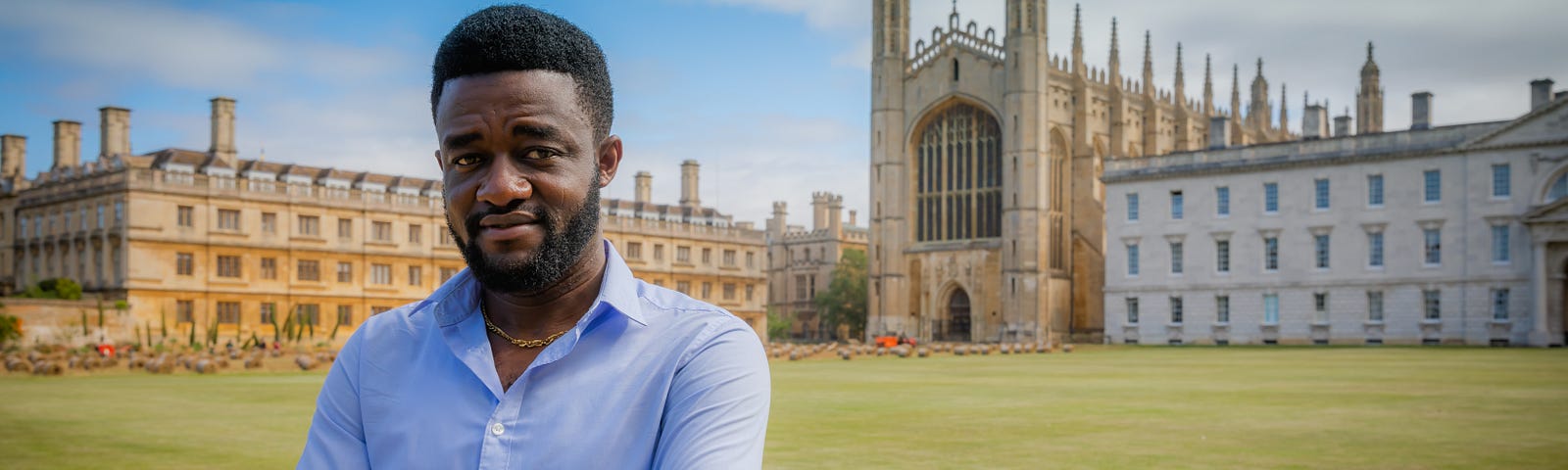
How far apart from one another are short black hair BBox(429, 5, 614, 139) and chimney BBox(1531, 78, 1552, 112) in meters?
57.2

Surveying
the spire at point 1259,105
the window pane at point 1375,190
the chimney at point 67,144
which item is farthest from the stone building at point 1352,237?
the chimney at point 67,144

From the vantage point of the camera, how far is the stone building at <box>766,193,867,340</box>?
311ft

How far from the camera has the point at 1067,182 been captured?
6725cm

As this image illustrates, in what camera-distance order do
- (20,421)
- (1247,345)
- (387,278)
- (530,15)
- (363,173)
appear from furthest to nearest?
1. (363,173)
2. (387,278)
3. (1247,345)
4. (20,421)
5. (530,15)

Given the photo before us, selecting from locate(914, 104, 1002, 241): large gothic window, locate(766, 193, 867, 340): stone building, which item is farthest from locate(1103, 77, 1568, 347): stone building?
locate(766, 193, 867, 340): stone building

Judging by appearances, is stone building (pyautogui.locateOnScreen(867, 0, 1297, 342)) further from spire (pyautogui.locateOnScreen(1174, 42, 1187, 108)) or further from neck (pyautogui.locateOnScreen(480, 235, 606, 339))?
neck (pyautogui.locateOnScreen(480, 235, 606, 339))

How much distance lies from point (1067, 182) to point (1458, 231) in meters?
20.3

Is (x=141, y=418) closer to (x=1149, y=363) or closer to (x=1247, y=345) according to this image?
(x=1149, y=363)

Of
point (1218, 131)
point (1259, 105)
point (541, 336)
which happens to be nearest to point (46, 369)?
point (541, 336)

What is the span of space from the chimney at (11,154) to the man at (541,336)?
72.1 m

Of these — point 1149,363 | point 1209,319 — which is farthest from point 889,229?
point 1149,363

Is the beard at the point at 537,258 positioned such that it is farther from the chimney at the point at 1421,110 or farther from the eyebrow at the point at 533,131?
the chimney at the point at 1421,110

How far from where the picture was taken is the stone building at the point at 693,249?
70188 mm

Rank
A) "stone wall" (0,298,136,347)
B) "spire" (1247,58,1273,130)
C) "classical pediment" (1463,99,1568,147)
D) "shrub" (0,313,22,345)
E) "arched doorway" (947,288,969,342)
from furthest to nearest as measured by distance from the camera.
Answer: "spire" (1247,58,1273,130)
"arched doorway" (947,288,969,342)
"classical pediment" (1463,99,1568,147)
"stone wall" (0,298,136,347)
"shrub" (0,313,22,345)
